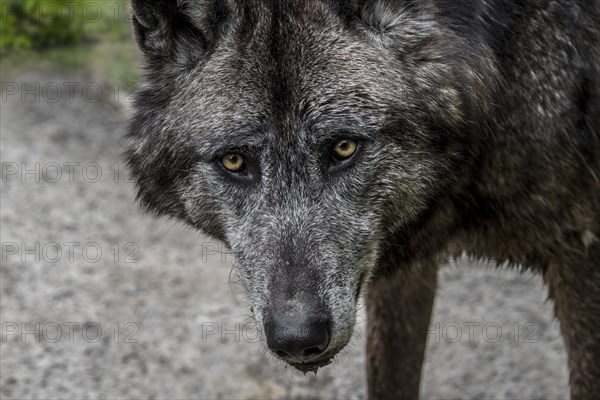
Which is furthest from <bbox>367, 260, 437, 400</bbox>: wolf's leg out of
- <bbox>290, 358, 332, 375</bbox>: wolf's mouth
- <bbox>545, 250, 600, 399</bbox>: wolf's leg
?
<bbox>290, 358, 332, 375</bbox>: wolf's mouth

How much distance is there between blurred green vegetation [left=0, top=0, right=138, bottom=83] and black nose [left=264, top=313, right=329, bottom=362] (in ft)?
18.8

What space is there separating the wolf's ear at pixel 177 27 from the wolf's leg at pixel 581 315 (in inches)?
74.2

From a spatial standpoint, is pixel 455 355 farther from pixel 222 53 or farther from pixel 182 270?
pixel 222 53

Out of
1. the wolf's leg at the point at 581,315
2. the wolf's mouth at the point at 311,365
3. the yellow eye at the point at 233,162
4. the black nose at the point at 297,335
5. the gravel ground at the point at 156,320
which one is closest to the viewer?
the black nose at the point at 297,335

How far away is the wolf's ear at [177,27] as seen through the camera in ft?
12.8

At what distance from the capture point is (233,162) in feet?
12.5

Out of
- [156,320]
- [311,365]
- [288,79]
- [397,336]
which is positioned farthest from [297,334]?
[156,320]

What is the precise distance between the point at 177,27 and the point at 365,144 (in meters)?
0.99

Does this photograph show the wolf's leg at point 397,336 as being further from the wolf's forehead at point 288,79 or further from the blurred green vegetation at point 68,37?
the blurred green vegetation at point 68,37

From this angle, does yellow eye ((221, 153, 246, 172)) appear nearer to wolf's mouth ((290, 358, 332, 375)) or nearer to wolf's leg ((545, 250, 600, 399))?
wolf's mouth ((290, 358, 332, 375))

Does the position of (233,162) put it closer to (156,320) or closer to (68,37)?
(156,320)

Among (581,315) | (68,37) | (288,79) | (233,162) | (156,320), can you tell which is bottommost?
(68,37)

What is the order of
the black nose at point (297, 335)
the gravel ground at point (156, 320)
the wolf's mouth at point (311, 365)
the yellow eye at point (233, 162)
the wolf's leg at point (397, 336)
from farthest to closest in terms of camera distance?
the gravel ground at point (156, 320) < the wolf's leg at point (397, 336) < the yellow eye at point (233, 162) < the wolf's mouth at point (311, 365) < the black nose at point (297, 335)

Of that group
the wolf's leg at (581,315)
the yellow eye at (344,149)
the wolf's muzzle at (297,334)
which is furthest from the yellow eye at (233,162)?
the wolf's leg at (581,315)
